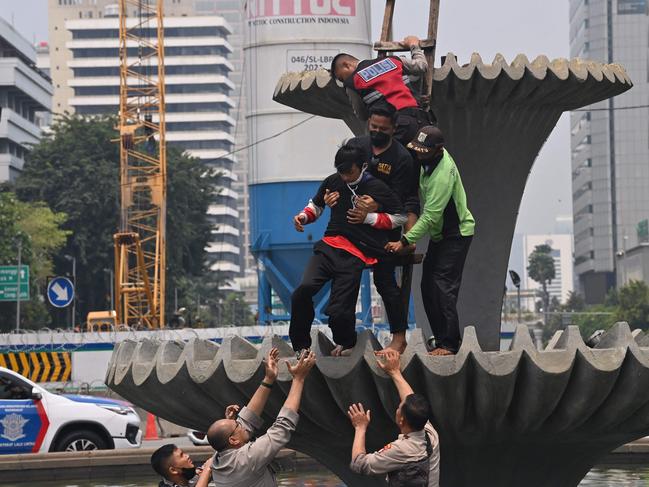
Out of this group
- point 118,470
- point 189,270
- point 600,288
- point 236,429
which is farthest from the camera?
point 600,288

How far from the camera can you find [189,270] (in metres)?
92.2

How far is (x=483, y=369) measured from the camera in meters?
8.80

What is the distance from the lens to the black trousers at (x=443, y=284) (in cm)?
963

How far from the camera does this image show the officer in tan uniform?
27.9ft

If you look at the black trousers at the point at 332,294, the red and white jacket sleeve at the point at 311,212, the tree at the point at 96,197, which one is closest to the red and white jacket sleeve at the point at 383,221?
the black trousers at the point at 332,294

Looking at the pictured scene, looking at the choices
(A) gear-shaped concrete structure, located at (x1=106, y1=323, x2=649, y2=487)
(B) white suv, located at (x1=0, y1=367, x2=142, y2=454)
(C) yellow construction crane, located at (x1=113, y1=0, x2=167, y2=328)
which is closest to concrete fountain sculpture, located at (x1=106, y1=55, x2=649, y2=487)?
(A) gear-shaped concrete structure, located at (x1=106, y1=323, x2=649, y2=487)

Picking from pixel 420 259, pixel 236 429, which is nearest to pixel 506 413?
pixel 420 259

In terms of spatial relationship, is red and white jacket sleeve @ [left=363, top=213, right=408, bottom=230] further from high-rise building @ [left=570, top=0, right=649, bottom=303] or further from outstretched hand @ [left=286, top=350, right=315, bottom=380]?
high-rise building @ [left=570, top=0, right=649, bottom=303]

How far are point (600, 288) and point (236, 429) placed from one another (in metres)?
165

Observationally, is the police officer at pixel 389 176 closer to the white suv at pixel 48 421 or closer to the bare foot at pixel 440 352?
the bare foot at pixel 440 352

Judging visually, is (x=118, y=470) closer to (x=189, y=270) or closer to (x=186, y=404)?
(x=186, y=404)

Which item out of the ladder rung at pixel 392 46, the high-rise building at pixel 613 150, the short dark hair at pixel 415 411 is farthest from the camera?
the high-rise building at pixel 613 150

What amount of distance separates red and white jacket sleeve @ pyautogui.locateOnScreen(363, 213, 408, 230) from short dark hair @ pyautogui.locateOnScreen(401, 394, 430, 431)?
1.21 m

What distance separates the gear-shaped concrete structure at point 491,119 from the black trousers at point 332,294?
1925mm
